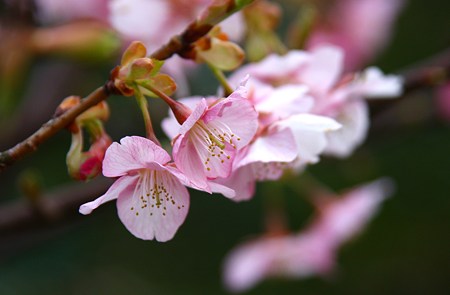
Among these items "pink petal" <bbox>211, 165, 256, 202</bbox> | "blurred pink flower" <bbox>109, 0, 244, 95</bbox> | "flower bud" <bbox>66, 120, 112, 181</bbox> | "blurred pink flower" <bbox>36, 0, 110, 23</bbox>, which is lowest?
"pink petal" <bbox>211, 165, 256, 202</bbox>

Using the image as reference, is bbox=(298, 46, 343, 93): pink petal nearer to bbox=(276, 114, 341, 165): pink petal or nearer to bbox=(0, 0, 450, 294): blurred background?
bbox=(276, 114, 341, 165): pink petal

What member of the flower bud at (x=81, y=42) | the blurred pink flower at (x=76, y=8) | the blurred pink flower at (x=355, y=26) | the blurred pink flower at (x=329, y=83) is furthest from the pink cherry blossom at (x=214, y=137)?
the blurred pink flower at (x=355, y=26)

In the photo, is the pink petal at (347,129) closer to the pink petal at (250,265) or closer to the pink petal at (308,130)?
the pink petal at (308,130)

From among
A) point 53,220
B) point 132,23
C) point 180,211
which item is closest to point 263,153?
point 180,211

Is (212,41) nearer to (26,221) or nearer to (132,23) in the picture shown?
(132,23)

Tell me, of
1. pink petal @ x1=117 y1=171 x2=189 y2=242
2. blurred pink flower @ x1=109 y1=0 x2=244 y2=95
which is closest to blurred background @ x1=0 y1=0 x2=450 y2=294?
blurred pink flower @ x1=109 y1=0 x2=244 y2=95

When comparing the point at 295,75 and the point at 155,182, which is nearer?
the point at 155,182
